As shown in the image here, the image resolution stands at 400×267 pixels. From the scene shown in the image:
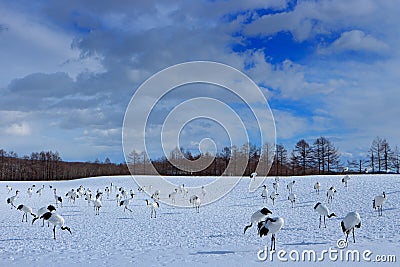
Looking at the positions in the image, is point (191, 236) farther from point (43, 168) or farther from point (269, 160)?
point (43, 168)

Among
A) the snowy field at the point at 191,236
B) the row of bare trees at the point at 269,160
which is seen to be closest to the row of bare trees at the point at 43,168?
the row of bare trees at the point at 269,160

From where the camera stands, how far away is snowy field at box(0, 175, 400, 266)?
9961 millimetres

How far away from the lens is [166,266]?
29.9ft

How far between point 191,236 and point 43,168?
8816 centimetres

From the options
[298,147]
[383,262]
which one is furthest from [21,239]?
[298,147]

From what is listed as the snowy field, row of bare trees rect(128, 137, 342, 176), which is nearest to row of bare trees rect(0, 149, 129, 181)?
row of bare trees rect(128, 137, 342, 176)

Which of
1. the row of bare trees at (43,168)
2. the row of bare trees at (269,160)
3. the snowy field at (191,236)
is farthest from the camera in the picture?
the row of bare trees at (43,168)

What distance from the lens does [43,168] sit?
304ft

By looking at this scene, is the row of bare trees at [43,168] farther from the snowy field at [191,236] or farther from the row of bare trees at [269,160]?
the snowy field at [191,236]

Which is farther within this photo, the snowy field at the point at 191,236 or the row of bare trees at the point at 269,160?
the row of bare trees at the point at 269,160

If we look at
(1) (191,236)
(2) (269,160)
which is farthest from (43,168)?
(1) (191,236)

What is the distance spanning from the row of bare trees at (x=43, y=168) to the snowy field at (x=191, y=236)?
65.3 m

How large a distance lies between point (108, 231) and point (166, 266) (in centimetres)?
722

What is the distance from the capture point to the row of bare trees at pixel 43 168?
86919mm
